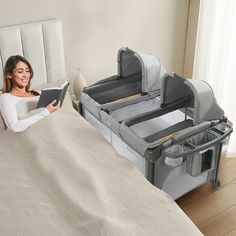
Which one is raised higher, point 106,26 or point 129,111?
point 106,26

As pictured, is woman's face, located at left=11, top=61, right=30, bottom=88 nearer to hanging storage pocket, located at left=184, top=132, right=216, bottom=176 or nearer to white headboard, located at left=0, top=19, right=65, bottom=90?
white headboard, located at left=0, top=19, right=65, bottom=90

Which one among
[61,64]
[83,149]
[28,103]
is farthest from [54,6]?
[83,149]

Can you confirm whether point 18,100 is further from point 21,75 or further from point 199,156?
point 199,156

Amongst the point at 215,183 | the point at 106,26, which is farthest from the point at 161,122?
the point at 106,26

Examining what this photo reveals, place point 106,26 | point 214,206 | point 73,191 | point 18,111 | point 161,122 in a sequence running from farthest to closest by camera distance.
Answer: point 106,26, point 161,122, point 214,206, point 18,111, point 73,191

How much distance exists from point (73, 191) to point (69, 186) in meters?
0.05

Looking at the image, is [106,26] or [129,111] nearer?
[129,111]

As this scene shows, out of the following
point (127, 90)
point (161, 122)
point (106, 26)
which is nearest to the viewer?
point (161, 122)

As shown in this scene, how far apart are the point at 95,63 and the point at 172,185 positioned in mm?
1260

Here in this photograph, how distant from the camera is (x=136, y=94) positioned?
2750 millimetres

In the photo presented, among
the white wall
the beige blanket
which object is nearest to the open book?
the beige blanket

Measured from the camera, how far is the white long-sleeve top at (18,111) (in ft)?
7.23

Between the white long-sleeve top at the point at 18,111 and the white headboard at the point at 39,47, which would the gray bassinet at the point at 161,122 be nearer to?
the white headboard at the point at 39,47

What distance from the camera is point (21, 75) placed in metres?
2.27
